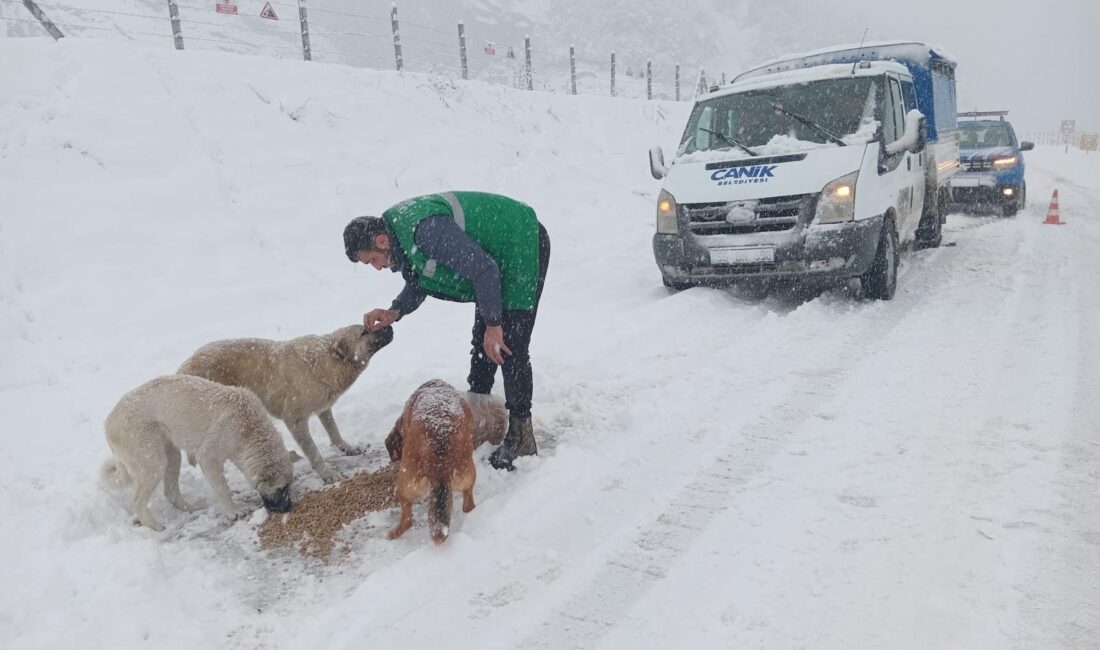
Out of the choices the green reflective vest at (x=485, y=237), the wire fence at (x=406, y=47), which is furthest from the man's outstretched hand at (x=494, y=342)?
the wire fence at (x=406, y=47)

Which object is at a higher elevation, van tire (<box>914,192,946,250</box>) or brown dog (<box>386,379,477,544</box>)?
van tire (<box>914,192,946,250</box>)

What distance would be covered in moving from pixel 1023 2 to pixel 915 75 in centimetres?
13976

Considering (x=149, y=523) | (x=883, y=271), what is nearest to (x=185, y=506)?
(x=149, y=523)

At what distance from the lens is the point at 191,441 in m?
3.73

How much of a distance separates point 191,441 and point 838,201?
6.02m

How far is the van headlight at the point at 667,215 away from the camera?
24.5 feet

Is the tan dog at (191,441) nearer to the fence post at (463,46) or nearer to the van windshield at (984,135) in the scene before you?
the van windshield at (984,135)

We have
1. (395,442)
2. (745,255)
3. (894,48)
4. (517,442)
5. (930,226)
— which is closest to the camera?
(395,442)

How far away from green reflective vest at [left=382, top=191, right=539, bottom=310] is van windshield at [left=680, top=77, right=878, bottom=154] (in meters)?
4.51

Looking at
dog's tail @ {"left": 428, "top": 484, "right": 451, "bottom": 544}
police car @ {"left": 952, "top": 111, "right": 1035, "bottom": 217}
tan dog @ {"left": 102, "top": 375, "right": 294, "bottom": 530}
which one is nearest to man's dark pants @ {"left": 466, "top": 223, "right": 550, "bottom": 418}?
dog's tail @ {"left": 428, "top": 484, "right": 451, "bottom": 544}

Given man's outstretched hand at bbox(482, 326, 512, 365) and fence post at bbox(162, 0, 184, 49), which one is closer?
man's outstretched hand at bbox(482, 326, 512, 365)

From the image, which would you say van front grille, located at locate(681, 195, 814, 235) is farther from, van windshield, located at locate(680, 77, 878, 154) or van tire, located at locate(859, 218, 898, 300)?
van tire, located at locate(859, 218, 898, 300)

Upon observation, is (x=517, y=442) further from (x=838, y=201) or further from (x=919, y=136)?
(x=919, y=136)

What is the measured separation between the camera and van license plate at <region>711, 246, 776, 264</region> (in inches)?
273
